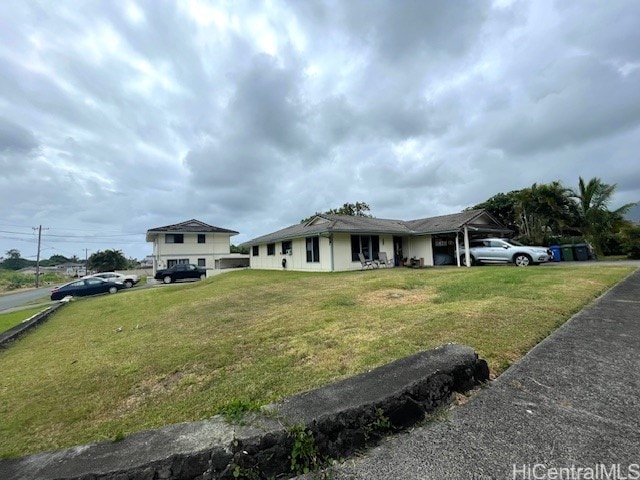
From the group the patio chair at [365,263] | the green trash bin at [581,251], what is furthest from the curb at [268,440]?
the green trash bin at [581,251]

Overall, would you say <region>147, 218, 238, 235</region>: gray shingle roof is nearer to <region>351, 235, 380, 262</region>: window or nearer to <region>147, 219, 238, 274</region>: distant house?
<region>147, 219, 238, 274</region>: distant house

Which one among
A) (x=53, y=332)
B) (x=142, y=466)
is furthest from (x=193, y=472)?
(x=53, y=332)

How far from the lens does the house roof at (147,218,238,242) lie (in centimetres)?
3167

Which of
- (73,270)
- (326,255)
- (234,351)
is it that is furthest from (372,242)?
(73,270)

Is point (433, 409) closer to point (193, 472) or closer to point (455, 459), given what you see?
point (455, 459)

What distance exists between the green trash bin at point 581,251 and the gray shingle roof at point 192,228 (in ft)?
101

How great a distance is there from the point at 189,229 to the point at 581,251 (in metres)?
33.3

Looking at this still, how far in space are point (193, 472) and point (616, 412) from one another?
123 inches

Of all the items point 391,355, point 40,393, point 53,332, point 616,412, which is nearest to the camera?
point 616,412

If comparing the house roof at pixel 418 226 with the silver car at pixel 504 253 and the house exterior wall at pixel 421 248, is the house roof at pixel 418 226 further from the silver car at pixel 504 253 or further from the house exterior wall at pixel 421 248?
the silver car at pixel 504 253

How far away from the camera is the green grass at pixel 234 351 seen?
10.4ft

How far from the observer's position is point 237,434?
80.6 inches

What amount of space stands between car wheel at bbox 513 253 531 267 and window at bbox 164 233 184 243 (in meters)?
29.9

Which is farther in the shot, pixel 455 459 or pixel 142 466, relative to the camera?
pixel 455 459
